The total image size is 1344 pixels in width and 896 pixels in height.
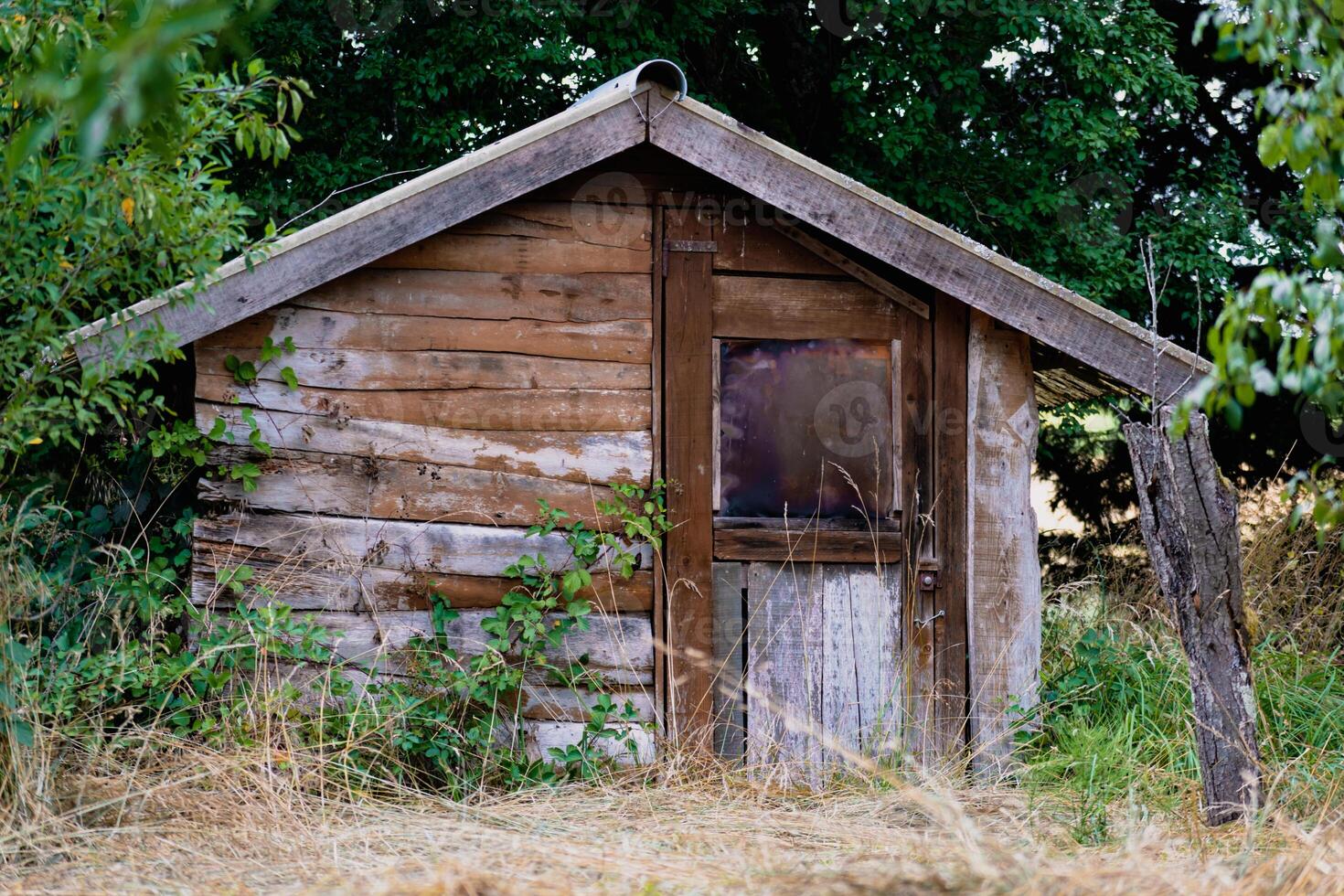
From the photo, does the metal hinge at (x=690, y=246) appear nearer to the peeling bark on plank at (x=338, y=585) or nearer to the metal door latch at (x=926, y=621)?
the peeling bark on plank at (x=338, y=585)

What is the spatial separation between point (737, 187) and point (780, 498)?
1.46 metres

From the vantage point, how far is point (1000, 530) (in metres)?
5.42

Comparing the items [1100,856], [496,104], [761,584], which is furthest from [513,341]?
[496,104]

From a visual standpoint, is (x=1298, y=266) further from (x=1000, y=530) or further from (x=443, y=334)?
(x=443, y=334)

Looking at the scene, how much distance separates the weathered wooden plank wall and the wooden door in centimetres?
36

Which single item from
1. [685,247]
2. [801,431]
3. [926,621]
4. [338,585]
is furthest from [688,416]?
[338,585]

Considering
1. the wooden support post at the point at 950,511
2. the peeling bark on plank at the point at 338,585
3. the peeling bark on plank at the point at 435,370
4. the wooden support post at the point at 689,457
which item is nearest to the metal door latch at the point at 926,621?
the wooden support post at the point at 950,511

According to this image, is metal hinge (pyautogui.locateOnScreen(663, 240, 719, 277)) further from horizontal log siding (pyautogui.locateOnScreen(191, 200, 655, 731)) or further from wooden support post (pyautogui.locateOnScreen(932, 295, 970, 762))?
wooden support post (pyautogui.locateOnScreen(932, 295, 970, 762))

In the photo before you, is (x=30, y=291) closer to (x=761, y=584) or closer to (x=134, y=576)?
(x=134, y=576)

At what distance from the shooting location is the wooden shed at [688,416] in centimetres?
505

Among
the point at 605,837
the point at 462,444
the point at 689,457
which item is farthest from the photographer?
the point at 689,457

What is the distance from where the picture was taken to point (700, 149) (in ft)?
16.8

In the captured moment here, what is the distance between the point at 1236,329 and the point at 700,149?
2.99 m

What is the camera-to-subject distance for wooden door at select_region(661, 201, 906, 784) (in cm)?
530
